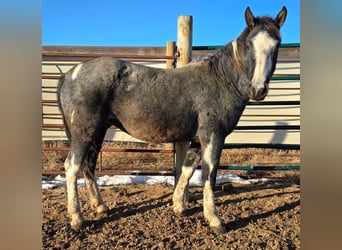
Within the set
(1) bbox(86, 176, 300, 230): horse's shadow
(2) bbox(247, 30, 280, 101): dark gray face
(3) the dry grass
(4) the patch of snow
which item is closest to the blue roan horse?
(2) bbox(247, 30, 280, 101): dark gray face

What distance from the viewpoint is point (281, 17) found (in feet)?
8.62

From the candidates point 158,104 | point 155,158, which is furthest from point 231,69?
point 155,158

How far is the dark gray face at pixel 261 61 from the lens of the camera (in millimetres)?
2406

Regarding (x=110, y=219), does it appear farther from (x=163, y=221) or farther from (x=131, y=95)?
(x=131, y=95)

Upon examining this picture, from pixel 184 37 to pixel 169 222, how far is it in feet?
6.43

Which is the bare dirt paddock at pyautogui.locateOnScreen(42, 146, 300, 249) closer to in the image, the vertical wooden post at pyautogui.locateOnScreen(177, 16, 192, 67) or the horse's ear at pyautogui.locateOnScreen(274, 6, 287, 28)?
the vertical wooden post at pyautogui.locateOnScreen(177, 16, 192, 67)

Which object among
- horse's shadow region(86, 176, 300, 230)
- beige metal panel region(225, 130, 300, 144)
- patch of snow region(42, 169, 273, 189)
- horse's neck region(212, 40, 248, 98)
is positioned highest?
horse's neck region(212, 40, 248, 98)

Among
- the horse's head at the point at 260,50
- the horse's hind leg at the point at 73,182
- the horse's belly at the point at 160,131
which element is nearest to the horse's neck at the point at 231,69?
the horse's head at the point at 260,50

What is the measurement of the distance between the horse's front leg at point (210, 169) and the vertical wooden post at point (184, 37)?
3.86ft

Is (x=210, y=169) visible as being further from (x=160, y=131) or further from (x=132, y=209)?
(x=132, y=209)

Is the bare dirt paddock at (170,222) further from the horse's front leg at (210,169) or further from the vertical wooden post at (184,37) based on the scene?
the vertical wooden post at (184,37)

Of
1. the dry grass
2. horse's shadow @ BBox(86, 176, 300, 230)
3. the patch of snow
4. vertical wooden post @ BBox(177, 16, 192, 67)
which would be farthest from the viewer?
the dry grass

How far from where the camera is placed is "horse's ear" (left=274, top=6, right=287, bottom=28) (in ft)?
8.53

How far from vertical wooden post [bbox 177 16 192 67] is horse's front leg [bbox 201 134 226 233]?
1178mm
